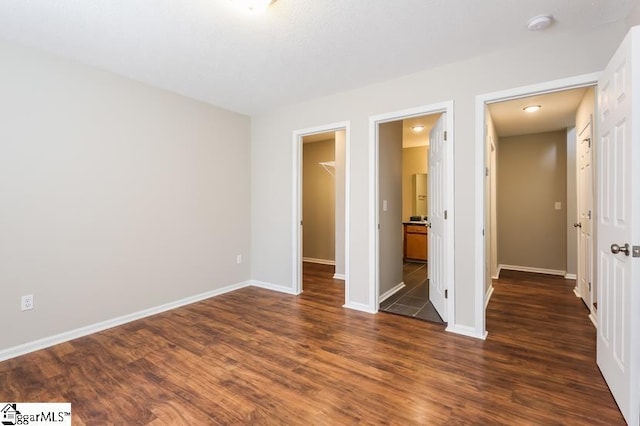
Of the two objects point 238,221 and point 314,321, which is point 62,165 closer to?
point 238,221

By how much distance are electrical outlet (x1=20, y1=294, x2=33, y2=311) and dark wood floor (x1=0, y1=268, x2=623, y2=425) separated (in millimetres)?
378

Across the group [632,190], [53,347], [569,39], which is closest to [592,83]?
[569,39]

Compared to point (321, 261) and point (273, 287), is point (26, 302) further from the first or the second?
point (321, 261)

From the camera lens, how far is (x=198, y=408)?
174 centimetres

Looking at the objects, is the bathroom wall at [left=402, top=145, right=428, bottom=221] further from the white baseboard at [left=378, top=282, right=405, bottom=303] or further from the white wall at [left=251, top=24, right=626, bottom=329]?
the white wall at [left=251, top=24, right=626, bottom=329]

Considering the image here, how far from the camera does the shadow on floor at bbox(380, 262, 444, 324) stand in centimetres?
318

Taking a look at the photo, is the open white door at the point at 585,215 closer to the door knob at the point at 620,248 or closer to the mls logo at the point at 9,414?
the door knob at the point at 620,248

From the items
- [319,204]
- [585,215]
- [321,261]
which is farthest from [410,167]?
[585,215]

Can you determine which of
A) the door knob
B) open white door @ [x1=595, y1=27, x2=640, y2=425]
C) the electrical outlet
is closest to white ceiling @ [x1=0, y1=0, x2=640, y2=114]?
open white door @ [x1=595, y1=27, x2=640, y2=425]

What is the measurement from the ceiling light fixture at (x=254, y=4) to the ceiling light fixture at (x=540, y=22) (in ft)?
5.92

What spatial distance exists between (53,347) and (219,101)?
300cm

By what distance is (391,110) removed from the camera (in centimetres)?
314

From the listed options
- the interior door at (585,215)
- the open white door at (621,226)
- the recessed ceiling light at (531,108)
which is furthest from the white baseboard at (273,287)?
the recessed ceiling light at (531,108)

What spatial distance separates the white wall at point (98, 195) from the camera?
2381 mm
